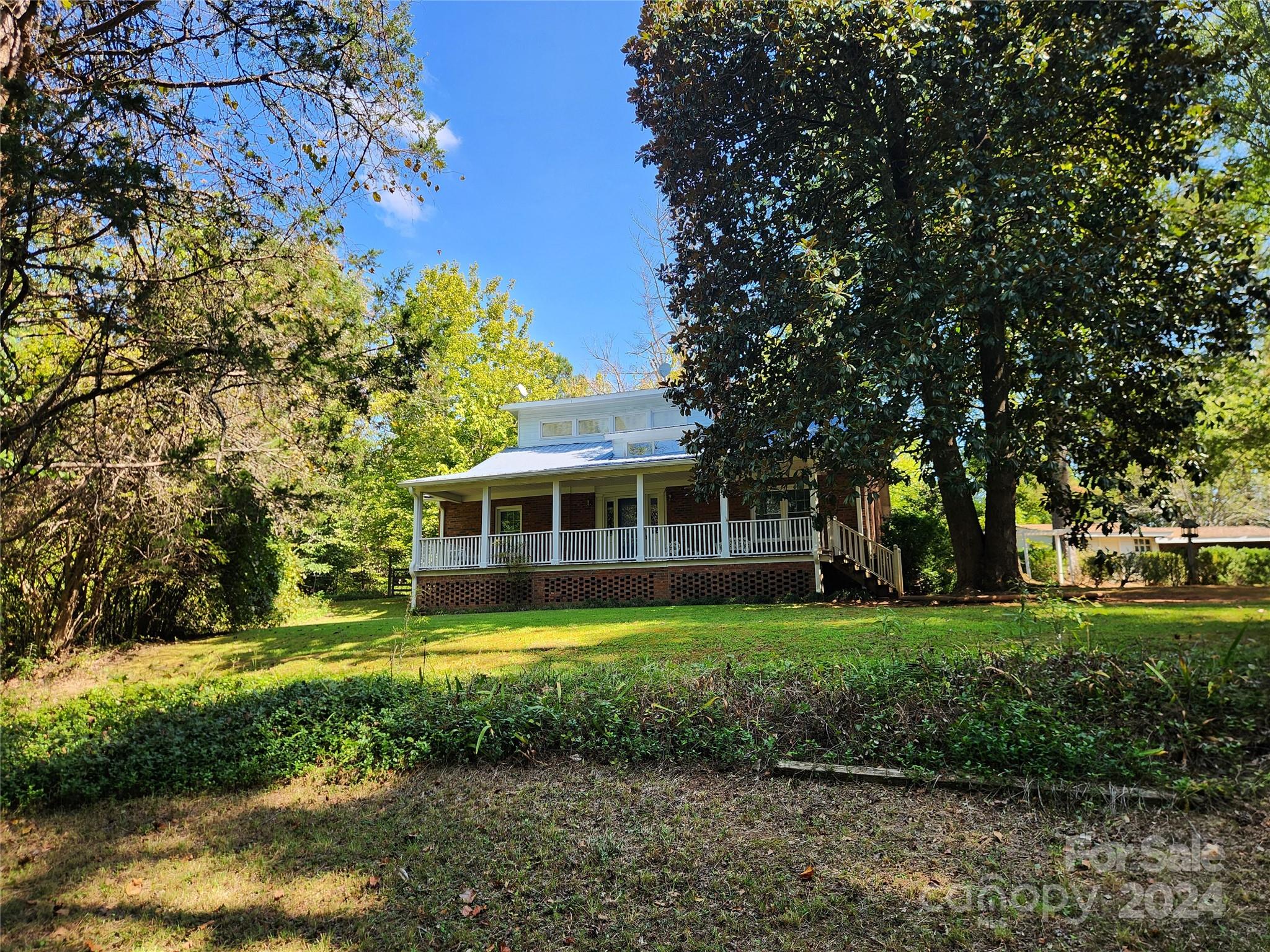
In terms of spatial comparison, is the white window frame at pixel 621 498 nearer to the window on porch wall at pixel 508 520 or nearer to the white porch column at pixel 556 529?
the white porch column at pixel 556 529

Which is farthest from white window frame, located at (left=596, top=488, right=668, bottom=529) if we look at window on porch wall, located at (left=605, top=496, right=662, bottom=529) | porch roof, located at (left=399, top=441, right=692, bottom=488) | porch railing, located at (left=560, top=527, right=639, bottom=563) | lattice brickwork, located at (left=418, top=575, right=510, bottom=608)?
lattice brickwork, located at (left=418, top=575, right=510, bottom=608)

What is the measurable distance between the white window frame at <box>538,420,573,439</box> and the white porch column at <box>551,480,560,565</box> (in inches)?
167

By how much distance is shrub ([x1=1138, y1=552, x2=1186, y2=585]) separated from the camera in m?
17.0

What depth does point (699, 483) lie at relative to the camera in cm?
1291

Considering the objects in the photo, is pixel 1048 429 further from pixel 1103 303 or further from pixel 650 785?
pixel 650 785

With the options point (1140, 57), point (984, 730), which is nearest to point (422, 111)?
point (984, 730)

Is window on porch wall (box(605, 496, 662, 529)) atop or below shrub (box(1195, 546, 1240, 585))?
atop

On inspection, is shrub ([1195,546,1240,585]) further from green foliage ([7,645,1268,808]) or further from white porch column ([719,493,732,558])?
green foliage ([7,645,1268,808])

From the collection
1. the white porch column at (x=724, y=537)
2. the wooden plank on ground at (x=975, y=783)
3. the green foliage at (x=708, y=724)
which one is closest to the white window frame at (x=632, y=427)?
the white porch column at (x=724, y=537)

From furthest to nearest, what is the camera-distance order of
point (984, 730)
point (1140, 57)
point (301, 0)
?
point (1140, 57) < point (301, 0) < point (984, 730)

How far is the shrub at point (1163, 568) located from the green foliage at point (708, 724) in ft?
50.8

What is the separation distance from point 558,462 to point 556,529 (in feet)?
7.47

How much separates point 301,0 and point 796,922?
7135mm

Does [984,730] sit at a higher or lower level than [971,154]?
lower
